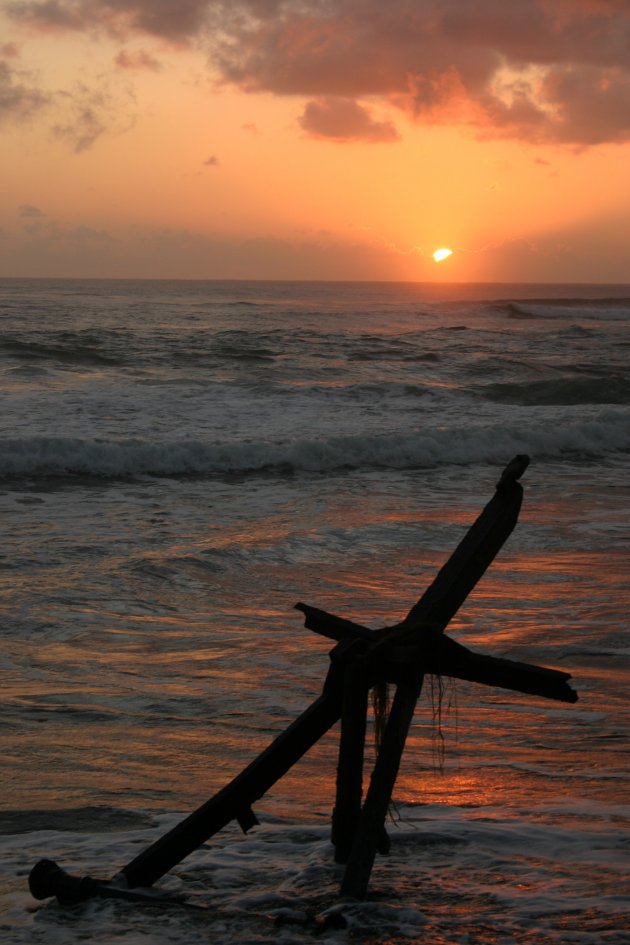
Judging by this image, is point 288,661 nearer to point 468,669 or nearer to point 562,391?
point 468,669

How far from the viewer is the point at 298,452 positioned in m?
16.6

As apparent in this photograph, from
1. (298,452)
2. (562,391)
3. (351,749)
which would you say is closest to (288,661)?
(351,749)

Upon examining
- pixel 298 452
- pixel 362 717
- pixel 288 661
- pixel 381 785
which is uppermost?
pixel 362 717

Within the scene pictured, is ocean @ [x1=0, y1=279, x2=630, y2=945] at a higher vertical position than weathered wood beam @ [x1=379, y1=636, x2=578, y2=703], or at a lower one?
lower

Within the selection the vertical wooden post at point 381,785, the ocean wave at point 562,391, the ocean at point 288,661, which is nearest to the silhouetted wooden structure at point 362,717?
the vertical wooden post at point 381,785

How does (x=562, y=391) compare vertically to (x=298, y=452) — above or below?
above

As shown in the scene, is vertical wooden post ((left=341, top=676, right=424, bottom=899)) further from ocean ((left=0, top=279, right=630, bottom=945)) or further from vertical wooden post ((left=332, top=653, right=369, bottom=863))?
ocean ((left=0, top=279, right=630, bottom=945))

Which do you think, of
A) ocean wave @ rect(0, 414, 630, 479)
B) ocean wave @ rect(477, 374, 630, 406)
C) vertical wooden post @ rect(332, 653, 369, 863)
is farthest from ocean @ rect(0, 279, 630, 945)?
ocean wave @ rect(477, 374, 630, 406)

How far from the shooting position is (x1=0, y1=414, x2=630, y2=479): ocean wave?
49.9ft

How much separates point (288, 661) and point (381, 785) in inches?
135

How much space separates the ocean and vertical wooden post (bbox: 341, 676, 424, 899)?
30cm

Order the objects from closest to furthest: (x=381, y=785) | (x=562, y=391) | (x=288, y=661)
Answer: (x=381, y=785) → (x=288, y=661) → (x=562, y=391)

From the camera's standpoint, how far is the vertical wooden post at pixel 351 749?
9.89ft

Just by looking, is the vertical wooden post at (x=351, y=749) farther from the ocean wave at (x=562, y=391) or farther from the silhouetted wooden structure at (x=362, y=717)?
A: the ocean wave at (x=562, y=391)
